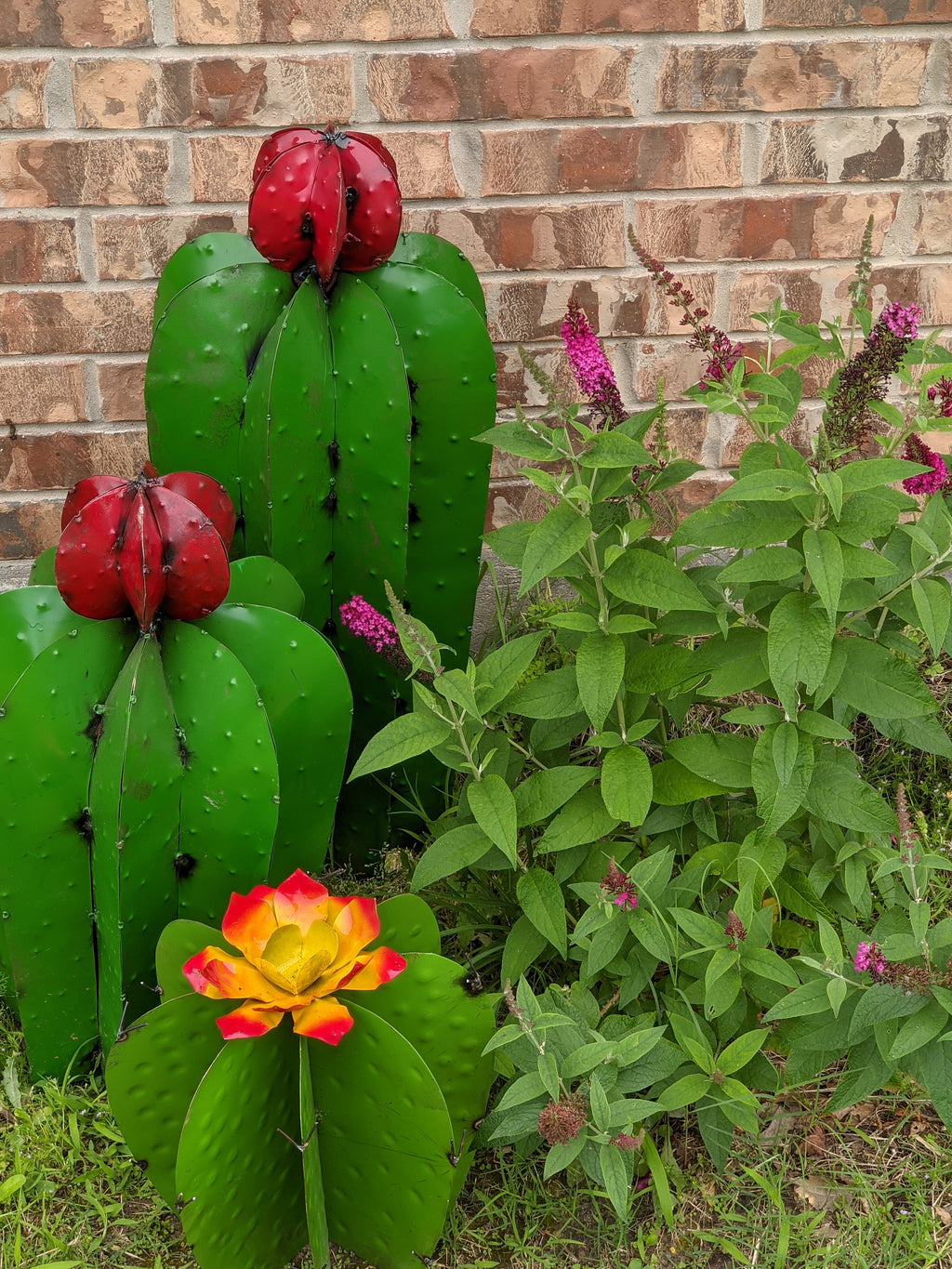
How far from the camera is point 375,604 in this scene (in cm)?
145

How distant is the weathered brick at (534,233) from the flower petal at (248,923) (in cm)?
112

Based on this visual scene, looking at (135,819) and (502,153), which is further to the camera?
(502,153)

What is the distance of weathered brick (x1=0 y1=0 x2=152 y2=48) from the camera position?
5.09 ft

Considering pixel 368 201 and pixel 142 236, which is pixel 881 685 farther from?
pixel 142 236

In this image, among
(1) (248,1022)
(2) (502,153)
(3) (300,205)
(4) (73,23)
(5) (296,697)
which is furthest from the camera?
(2) (502,153)

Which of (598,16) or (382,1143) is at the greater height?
(598,16)

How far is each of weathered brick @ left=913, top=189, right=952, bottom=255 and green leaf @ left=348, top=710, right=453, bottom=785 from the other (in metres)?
1.25

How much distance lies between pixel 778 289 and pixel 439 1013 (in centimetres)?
131

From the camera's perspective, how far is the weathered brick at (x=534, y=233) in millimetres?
1701

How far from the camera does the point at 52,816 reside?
1.14m

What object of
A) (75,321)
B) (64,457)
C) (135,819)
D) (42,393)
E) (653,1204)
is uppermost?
(75,321)

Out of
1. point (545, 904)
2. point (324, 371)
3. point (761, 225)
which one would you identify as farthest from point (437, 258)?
point (545, 904)

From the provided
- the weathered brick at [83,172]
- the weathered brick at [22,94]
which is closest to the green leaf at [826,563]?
the weathered brick at [83,172]

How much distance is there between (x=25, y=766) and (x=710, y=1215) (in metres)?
0.86
